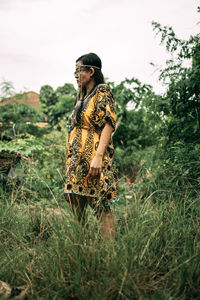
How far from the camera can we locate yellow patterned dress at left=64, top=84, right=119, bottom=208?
6.71 feet

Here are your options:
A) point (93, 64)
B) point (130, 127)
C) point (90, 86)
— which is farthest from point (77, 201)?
point (130, 127)

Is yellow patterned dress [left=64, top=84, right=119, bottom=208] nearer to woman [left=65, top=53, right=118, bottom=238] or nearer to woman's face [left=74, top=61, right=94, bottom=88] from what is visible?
woman [left=65, top=53, right=118, bottom=238]

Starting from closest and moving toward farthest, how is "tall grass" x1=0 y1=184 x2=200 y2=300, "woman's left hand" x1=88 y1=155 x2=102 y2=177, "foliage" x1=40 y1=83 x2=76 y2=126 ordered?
"tall grass" x1=0 y1=184 x2=200 y2=300, "woman's left hand" x1=88 y1=155 x2=102 y2=177, "foliage" x1=40 y1=83 x2=76 y2=126

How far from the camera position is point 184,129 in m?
2.75

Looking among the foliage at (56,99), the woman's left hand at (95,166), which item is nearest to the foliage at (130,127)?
the woman's left hand at (95,166)

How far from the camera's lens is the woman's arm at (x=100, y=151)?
6.52 feet

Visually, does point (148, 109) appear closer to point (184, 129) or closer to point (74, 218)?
point (184, 129)

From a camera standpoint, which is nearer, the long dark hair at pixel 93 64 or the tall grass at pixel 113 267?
the tall grass at pixel 113 267

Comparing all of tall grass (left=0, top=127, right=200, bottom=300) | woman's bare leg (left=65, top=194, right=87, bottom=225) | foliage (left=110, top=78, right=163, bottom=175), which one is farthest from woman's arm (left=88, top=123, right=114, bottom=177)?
foliage (left=110, top=78, right=163, bottom=175)

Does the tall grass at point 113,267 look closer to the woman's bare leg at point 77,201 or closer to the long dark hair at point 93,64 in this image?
the woman's bare leg at point 77,201

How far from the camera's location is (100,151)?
2.01 metres

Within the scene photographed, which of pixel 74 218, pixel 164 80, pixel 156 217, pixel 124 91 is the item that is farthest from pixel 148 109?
pixel 124 91

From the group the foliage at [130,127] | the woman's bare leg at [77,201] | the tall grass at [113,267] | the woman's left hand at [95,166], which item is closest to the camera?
the tall grass at [113,267]

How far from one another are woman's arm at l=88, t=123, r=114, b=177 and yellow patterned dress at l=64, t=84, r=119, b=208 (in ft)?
0.17
